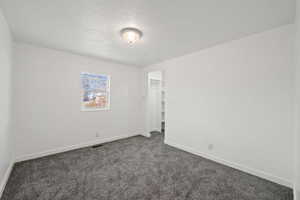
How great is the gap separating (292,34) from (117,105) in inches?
161

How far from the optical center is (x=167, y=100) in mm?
3633

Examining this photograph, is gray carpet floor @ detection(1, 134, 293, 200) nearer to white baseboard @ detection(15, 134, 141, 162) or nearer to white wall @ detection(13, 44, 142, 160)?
white baseboard @ detection(15, 134, 141, 162)

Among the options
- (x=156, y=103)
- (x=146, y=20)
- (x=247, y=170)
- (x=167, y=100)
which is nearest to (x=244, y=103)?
(x=247, y=170)

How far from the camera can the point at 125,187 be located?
1.82 meters

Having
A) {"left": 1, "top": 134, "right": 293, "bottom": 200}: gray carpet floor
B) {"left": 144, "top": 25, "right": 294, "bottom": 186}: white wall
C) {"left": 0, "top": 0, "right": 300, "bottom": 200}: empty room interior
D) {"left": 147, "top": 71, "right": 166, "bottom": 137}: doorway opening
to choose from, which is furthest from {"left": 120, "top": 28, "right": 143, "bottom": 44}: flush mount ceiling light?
{"left": 147, "top": 71, "right": 166, "bottom": 137}: doorway opening

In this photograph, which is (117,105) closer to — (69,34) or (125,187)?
(69,34)

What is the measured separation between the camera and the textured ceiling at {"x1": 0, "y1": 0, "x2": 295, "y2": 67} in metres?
1.51

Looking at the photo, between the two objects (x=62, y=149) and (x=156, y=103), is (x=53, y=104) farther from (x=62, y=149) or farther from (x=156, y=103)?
(x=156, y=103)

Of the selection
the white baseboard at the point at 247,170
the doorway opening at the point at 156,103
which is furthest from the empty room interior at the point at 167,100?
the doorway opening at the point at 156,103

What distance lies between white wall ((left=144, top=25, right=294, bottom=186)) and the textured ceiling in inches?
12.5

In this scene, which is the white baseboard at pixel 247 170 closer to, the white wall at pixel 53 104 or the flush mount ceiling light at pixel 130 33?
the white wall at pixel 53 104

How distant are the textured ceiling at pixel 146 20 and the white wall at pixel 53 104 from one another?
0.47m

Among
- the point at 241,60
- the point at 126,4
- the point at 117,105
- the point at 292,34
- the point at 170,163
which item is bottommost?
the point at 170,163

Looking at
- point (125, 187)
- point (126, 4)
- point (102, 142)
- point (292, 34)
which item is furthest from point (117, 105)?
point (292, 34)
